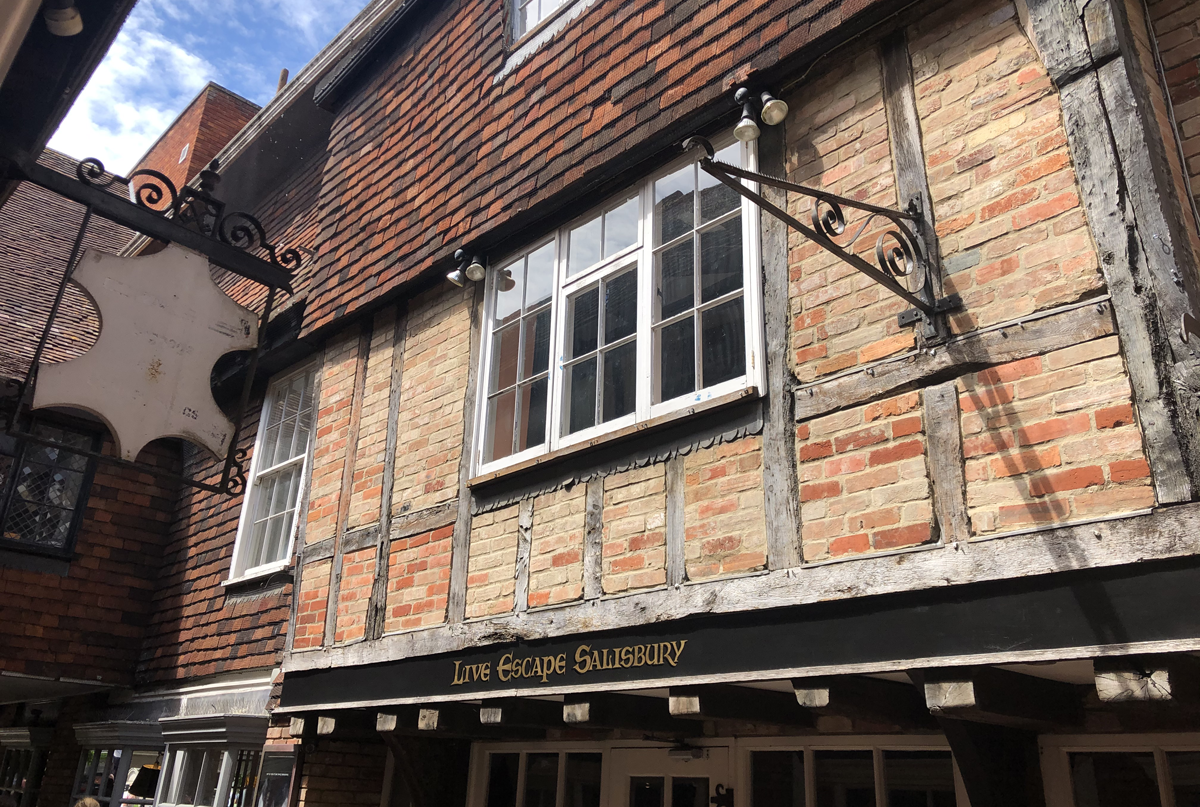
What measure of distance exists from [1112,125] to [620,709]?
3162mm

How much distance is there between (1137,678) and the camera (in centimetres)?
251

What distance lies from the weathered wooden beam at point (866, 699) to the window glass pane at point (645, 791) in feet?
5.23

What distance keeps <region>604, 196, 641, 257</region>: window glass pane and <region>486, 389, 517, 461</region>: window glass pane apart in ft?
3.38

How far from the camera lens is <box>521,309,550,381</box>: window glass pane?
5035 mm

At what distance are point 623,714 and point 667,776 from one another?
80cm

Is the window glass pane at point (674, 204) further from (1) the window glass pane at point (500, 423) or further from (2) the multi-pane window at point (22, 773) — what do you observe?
(2) the multi-pane window at point (22, 773)

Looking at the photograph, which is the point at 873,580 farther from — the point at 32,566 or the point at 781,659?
the point at 32,566

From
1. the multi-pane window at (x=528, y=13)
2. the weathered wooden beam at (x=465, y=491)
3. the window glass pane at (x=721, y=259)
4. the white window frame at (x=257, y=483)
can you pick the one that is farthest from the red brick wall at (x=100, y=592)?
the window glass pane at (x=721, y=259)

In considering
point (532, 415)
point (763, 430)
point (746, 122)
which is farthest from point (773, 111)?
point (532, 415)

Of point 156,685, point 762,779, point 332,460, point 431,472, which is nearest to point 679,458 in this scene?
point 762,779

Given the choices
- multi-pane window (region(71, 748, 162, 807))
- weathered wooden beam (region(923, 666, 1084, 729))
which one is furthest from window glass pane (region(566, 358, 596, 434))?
multi-pane window (region(71, 748, 162, 807))

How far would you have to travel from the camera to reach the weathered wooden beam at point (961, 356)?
2.89m

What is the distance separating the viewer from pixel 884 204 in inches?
143

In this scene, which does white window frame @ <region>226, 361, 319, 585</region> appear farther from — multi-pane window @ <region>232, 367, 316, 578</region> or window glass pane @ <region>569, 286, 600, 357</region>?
window glass pane @ <region>569, 286, 600, 357</region>
